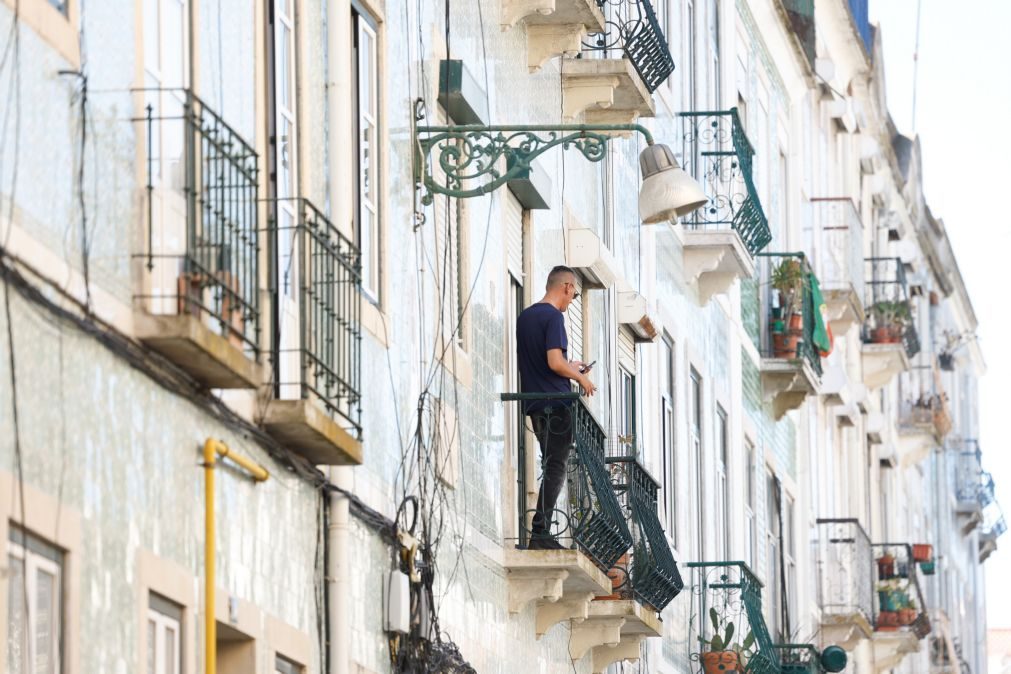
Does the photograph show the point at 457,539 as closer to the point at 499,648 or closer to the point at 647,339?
the point at 499,648

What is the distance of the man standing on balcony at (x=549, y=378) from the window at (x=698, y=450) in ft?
26.8

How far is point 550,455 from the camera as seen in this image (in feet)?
62.1

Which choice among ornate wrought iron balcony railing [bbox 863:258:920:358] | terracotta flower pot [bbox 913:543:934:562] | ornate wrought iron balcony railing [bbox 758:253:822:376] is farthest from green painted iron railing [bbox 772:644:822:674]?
terracotta flower pot [bbox 913:543:934:562]

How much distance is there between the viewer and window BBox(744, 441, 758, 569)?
3011 cm

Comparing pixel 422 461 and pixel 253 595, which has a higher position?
pixel 422 461

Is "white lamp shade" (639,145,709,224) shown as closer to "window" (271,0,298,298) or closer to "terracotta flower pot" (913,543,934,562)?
"window" (271,0,298,298)

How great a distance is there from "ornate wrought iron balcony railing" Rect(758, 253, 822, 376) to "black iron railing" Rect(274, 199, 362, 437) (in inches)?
702

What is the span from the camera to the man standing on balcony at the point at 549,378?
18.7 meters

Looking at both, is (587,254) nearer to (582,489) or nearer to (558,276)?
(558,276)

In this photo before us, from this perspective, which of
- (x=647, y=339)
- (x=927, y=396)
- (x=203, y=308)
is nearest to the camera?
(x=203, y=308)

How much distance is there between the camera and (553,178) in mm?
20984

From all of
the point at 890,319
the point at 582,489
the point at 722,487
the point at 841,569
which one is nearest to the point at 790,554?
the point at 841,569

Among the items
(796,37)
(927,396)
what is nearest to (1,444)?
(796,37)

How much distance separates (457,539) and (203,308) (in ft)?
19.1
